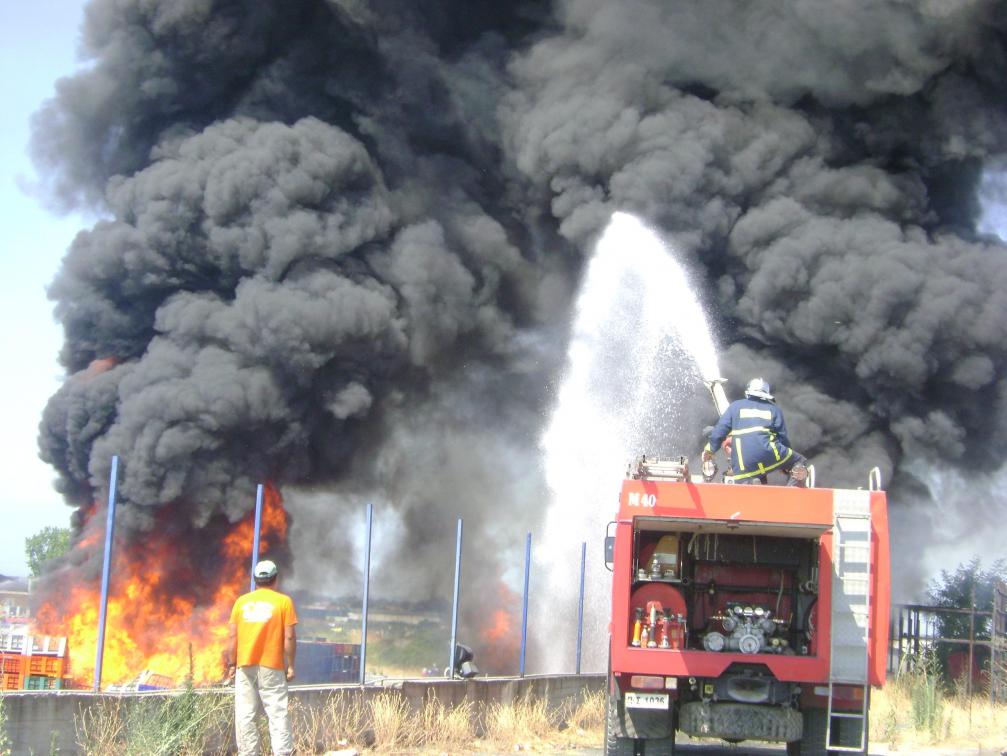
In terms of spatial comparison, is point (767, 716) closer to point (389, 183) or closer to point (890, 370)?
point (890, 370)

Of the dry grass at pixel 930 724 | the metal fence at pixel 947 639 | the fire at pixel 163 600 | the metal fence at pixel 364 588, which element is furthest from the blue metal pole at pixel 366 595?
the metal fence at pixel 947 639

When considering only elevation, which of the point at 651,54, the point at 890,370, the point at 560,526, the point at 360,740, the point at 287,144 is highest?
the point at 651,54

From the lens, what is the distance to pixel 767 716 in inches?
440

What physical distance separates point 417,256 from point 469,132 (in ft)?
15.0

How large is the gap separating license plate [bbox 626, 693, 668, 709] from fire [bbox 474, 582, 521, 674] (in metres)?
17.5

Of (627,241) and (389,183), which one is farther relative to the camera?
(389,183)

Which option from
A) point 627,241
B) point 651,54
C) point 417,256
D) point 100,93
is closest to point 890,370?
point 627,241

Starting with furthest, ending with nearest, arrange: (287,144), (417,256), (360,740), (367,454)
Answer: (367,454)
(417,256)
(287,144)
(360,740)

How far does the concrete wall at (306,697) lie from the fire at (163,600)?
786cm

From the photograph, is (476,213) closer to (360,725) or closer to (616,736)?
(360,725)

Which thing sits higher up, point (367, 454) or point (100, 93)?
point (100, 93)

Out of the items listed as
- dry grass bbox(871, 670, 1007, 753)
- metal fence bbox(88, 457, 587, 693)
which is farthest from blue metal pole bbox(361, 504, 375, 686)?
dry grass bbox(871, 670, 1007, 753)

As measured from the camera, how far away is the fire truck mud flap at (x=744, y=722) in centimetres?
1116

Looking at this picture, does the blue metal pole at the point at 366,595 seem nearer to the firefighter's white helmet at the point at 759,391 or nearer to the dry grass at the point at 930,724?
the firefighter's white helmet at the point at 759,391
